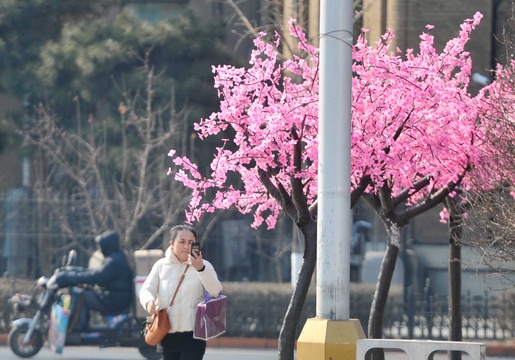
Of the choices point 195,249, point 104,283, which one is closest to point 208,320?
point 195,249

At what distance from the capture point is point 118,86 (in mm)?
23531

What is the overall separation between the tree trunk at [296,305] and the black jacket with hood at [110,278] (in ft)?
17.1

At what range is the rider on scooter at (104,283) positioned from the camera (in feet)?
47.7

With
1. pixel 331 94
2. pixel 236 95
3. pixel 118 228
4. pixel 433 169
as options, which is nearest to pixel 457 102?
pixel 433 169

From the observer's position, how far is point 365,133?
9891mm

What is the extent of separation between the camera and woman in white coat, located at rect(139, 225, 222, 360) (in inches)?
311

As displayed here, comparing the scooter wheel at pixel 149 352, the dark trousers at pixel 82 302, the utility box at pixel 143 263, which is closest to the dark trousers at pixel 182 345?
the scooter wheel at pixel 149 352

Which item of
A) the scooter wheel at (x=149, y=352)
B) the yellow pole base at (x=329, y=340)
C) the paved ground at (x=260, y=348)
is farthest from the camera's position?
the paved ground at (x=260, y=348)

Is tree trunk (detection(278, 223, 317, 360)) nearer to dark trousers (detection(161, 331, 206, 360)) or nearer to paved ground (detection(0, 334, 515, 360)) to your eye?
dark trousers (detection(161, 331, 206, 360))

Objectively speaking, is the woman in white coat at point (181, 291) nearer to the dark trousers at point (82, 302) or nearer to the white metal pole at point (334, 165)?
the white metal pole at point (334, 165)

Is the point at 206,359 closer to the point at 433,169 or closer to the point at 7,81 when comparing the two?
the point at 433,169

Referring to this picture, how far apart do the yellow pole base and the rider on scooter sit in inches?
278

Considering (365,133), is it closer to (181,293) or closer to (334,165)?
(334,165)

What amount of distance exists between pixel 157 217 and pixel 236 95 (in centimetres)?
1191
